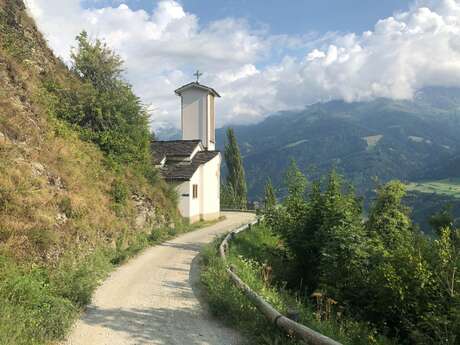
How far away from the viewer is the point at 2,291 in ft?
24.5

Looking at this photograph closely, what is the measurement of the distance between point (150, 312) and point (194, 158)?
26346mm

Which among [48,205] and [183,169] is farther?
[183,169]

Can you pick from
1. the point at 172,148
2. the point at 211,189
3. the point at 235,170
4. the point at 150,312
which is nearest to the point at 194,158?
the point at 172,148

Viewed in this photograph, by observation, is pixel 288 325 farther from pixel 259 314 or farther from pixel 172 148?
pixel 172 148

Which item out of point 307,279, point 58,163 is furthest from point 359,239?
point 58,163

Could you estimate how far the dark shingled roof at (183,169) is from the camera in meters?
31.3

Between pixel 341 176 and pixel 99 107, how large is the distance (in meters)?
15.3

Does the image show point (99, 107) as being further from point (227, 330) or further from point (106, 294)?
point (227, 330)

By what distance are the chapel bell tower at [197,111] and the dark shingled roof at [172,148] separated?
3.48 meters

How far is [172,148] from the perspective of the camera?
3534 centimetres

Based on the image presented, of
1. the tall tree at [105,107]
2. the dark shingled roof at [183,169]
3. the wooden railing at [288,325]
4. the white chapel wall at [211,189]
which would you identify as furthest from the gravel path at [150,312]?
the white chapel wall at [211,189]

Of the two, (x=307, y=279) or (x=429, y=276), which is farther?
(x=307, y=279)

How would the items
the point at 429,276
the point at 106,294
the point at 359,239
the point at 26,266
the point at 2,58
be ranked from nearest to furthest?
the point at 429,276 < the point at 26,266 < the point at 106,294 < the point at 359,239 < the point at 2,58

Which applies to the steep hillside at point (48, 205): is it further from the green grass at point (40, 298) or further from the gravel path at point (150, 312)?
the gravel path at point (150, 312)
